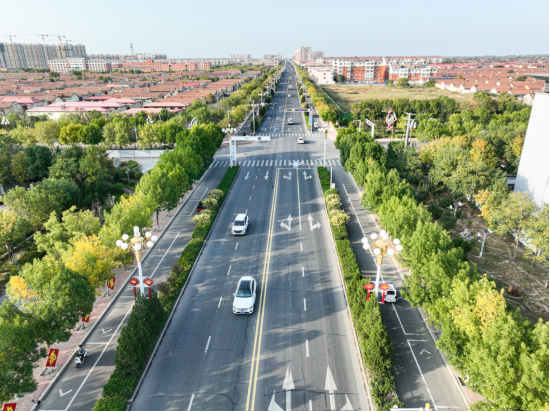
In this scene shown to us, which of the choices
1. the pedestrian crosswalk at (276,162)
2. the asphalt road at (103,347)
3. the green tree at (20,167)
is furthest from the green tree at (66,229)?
the pedestrian crosswalk at (276,162)

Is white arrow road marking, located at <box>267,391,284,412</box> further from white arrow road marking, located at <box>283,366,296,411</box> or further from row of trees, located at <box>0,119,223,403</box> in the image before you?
row of trees, located at <box>0,119,223,403</box>

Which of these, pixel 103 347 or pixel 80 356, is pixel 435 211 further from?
pixel 80 356

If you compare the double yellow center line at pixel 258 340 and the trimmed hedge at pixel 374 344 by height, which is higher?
the trimmed hedge at pixel 374 344

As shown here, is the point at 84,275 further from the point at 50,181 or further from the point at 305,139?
the point at 305,139

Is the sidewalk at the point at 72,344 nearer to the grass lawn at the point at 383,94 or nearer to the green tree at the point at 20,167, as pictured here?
the green tree at the point at 20,167

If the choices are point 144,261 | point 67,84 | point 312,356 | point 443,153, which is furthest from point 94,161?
point 67,84

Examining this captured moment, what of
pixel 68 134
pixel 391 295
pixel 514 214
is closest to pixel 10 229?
pixel 391 295

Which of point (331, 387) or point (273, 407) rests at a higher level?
point (273, 407)

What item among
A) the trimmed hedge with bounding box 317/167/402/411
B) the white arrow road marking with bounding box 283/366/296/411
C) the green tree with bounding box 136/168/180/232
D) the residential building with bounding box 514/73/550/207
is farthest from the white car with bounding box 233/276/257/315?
the residential building with bounding box 514/73/550/207
